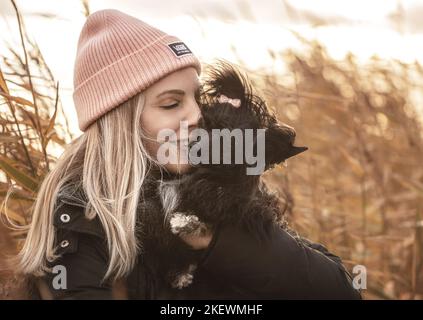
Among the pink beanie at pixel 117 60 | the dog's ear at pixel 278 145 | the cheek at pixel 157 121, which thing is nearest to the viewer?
the dog's ear at pixel 278 145

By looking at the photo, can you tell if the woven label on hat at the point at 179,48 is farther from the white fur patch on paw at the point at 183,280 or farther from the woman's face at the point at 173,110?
the white fur patch on paw at the point at 183,280

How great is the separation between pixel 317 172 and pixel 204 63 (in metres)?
1.40

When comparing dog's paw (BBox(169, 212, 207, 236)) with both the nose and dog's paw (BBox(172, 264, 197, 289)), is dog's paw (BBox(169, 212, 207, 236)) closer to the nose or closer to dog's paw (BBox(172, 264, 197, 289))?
dog's paw (BBox(172, 264, 197, 289))

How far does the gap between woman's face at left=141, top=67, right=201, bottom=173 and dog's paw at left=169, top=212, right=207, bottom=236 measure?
0.18 meters

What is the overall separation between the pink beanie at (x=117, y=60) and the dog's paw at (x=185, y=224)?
0.50m

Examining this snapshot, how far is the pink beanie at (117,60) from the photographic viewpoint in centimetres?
216

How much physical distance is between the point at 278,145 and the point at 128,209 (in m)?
0.47

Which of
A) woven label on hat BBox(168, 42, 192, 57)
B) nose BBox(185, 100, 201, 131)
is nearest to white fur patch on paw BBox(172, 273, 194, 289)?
nose BBox(185, 100, 201, 131)

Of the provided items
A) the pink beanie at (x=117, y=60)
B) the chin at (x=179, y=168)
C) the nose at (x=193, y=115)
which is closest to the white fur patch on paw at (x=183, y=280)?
the chin at (x=179, y=168)

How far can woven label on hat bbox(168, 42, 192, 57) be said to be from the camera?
2.23 m

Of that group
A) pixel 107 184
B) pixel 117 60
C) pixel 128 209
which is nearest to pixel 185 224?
pixel 128 209

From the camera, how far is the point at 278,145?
6.39 ft

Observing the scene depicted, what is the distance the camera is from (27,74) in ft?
7.62
